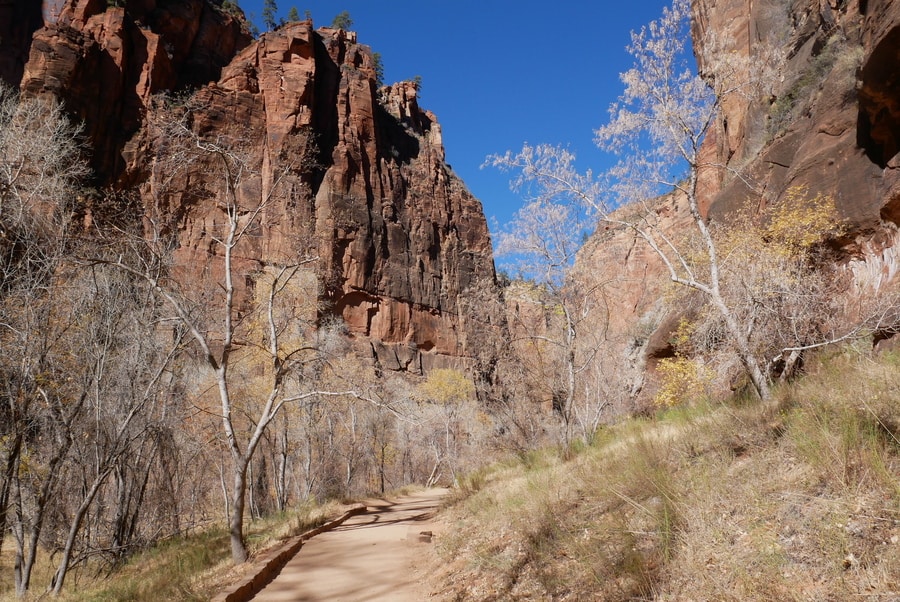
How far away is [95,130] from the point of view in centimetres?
4356

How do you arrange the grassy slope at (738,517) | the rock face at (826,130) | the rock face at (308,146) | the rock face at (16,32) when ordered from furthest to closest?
the rock face at (16,32) → the rock face at (308,146) → the rock face at (826,130) → the grassy slope at (738,517)

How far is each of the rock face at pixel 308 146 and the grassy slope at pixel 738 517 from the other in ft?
119

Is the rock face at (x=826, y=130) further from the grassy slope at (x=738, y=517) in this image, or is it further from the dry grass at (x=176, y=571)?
the dry grass at (x=176, y=571)

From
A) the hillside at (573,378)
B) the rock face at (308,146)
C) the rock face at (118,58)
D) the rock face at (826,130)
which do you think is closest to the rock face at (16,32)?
the rock face at (118,58)

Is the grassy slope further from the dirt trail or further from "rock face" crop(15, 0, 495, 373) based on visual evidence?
"rock face" crop(15, 0, 495, 373)

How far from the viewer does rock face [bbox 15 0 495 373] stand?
146 feet

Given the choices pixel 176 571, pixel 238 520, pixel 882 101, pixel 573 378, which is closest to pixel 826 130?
pixel 882 101

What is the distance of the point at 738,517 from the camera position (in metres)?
3.92

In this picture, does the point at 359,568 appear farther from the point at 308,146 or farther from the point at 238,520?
the point at 308,146

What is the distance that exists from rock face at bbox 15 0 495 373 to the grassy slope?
3621 cm

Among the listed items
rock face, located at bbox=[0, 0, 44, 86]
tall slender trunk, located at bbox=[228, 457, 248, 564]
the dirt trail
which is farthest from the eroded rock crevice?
rock face, located at bbox=[0, 0, 44, 86]

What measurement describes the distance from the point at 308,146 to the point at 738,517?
5106 centimetres

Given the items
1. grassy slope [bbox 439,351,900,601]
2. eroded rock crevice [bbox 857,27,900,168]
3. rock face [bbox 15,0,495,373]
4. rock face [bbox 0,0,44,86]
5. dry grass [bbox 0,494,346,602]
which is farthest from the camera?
rock face [bbox 0,0,44,86]

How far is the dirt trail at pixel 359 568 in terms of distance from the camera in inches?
241
